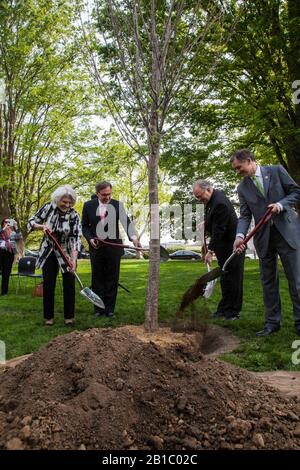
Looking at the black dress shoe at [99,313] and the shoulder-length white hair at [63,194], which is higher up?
the shoulder-length white hair at [63,194]

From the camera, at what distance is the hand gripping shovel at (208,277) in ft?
15.2

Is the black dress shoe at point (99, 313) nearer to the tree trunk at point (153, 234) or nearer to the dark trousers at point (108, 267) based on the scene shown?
the dark trousers at point (108, 267)

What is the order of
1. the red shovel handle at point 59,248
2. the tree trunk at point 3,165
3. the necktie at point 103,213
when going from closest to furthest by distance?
the red shovel handle at point 59,248, the necktie at point 103,213, the tree trunk at point 3,165

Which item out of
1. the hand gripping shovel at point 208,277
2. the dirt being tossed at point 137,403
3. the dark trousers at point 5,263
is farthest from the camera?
the dark trousers at point 5,263

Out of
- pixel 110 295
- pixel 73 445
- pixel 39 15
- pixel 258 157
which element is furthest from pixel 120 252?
pixel 39 15

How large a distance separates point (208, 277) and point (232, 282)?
3.41ft

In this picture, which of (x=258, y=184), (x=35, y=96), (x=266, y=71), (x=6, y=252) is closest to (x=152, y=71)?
(x=258, y=184)

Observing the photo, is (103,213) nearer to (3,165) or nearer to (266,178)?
(266,178)

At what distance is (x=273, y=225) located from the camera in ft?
15.9

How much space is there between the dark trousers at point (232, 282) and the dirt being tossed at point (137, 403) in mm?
2764

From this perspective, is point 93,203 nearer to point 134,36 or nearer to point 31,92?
point 134,36

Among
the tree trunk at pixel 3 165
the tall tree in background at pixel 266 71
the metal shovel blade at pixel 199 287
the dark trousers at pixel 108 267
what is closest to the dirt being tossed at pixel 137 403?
the metal shovel blade at pixel 199 287

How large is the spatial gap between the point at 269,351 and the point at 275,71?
8651 mm

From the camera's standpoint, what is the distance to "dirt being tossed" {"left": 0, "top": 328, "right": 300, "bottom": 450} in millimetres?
2277
